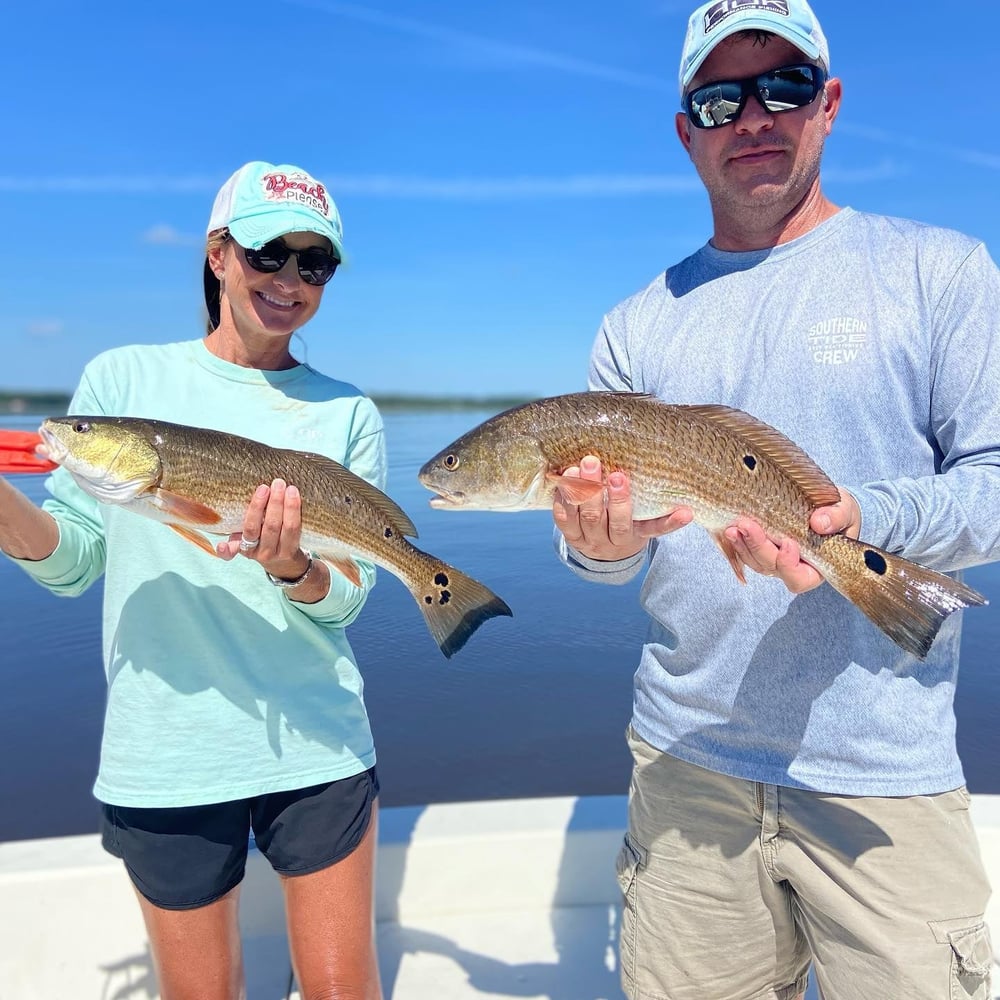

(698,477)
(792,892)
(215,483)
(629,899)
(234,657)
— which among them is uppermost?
(698,477)

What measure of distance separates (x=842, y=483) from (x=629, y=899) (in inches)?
68.8

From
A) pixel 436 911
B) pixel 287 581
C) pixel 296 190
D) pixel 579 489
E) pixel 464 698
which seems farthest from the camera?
pixel 464 698

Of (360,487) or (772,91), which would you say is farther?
(360,487)

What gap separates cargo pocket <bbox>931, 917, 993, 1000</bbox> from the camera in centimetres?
250

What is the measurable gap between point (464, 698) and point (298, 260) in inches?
222

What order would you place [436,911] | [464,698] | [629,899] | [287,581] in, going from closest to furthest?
[287,581], [629,899], [436,911], [464,698]

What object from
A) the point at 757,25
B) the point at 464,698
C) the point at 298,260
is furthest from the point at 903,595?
the point at 464,698

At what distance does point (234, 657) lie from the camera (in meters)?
3.03

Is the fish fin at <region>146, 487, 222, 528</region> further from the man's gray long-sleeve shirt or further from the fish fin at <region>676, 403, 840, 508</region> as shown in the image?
the fish fin at <region>676, 403, 840, 508</region>

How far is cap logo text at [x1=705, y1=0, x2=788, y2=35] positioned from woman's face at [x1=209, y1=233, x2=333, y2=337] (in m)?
1.63

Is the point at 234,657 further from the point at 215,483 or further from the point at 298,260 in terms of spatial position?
the point at 298,260

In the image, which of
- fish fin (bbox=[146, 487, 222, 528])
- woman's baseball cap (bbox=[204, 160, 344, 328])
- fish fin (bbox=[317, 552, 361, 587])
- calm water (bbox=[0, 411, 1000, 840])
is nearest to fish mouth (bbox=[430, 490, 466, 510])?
fish fin (bbox=[317, 552, 361, 587])

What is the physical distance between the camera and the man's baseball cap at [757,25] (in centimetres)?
276

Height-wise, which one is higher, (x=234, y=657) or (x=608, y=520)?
(x=608, y=520)
